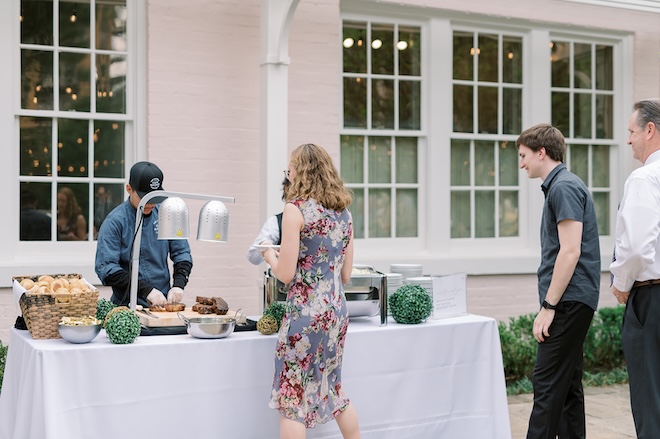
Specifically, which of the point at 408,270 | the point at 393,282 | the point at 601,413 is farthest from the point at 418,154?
the point at 393,282

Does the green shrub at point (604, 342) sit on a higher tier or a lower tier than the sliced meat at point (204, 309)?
lower

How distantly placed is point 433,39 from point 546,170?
3526 millimetres

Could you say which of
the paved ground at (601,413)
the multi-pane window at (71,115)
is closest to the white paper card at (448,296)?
the paved ground at (601,413)

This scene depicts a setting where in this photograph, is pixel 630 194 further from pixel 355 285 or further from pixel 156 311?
pixel 156 311

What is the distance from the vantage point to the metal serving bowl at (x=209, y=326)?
13.3 ft

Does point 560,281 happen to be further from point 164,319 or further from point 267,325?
point 164,319

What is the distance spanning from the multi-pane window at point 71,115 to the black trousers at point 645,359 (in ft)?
13.7

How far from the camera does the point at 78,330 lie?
3.83 m

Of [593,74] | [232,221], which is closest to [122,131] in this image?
[232,221]

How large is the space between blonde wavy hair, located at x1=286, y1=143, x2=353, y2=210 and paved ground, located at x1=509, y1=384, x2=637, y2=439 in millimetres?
2695

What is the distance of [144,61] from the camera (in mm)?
6637

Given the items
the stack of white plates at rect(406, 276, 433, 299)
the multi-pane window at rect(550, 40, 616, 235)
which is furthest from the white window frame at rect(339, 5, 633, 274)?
the stack of white plates at rect(406, 276, 433, 299)

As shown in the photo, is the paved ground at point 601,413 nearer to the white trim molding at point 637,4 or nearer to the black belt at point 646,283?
the black belt at point 646,283

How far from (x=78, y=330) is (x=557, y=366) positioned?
2.40 metres
